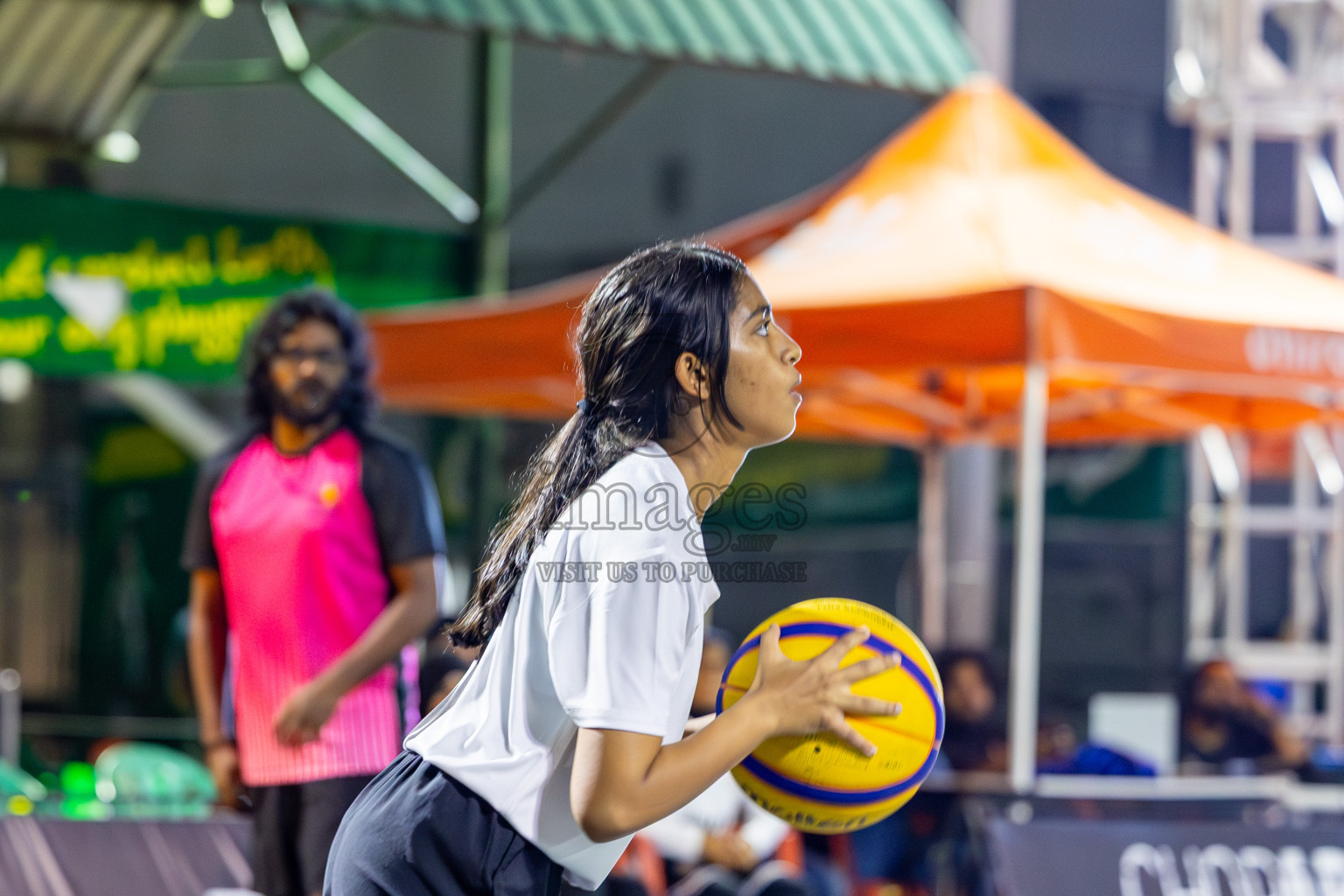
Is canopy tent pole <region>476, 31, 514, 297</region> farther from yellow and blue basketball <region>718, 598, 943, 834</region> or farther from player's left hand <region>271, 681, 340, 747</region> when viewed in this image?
yellow and blue basketball <region>718, 598, 943, 834</region>

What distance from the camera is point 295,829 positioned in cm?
358

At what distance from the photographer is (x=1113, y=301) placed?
17.6ft

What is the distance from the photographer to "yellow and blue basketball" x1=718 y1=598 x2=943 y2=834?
228 centimetres

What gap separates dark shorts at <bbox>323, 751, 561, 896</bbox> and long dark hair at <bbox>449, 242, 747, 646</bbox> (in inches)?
11.0

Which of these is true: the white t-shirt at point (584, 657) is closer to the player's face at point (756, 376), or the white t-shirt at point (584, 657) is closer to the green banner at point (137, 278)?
the player's face at point (756, 376)

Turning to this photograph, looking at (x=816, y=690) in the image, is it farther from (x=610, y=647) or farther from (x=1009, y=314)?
(x=1009, y=314)

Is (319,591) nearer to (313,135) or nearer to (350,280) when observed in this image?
(350,280)

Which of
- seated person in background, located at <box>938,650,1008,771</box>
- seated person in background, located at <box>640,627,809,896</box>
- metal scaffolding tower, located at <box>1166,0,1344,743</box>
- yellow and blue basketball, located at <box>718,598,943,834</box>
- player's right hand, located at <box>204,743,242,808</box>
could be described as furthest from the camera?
metal scaffolding tower, located at <box>1166,0,1344,743</box>

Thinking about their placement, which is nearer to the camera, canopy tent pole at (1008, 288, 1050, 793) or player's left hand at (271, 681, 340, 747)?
player's left hand at (271, 681, 340, 747)

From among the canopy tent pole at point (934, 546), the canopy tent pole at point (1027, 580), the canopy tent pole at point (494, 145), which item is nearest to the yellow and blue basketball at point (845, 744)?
the canopy tent pole at point (1027, 580)

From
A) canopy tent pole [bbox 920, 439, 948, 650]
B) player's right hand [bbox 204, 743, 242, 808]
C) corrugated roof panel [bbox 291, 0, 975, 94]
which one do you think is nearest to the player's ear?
player's right hand [bbox 204, 743, 242, 808]

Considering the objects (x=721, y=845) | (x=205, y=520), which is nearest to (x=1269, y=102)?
(x=721, y=845)

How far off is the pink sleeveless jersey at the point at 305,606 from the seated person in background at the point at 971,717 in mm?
3852

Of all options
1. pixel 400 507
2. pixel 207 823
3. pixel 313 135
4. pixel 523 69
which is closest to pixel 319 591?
pixel 400 507
